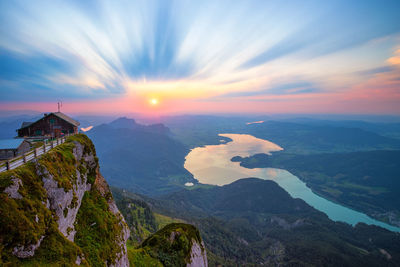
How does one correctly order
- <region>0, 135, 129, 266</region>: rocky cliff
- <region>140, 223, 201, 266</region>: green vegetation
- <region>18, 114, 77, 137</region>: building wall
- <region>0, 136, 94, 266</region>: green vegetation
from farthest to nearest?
<region>18, 114, 77, 137</region>: building wall < <region>140, 223, 201, 266</region>: green vegetation < <region>0, 135, 129, 266</region>: rocky cliff < <region>0, 136, 94, 266</region>: green vegetation

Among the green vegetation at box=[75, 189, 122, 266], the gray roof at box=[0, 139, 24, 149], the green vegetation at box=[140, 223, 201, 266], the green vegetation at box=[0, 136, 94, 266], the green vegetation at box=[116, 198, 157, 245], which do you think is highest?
the gray roof at box=[0, 139, 24, 149]

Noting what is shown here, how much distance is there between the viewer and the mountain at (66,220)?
32.7 feet

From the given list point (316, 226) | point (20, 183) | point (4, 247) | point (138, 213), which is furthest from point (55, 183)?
point (316, 226)

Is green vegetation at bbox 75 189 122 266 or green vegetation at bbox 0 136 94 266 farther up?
green vegetation at bbox 0 136 94 266

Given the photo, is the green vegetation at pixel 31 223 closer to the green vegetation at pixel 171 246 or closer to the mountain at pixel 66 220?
the mountain at pixel 66 220

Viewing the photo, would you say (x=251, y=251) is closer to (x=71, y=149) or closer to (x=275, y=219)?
(x=275, y=219)

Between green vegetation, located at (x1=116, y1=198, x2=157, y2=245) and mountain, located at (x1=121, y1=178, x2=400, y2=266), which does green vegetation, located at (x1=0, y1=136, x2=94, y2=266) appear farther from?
mountain, located at (x1=121, y1=178, x2=400, y2=266)

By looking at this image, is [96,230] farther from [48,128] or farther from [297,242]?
[297,242]

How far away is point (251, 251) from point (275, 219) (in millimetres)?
66609

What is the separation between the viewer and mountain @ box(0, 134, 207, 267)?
392 inches

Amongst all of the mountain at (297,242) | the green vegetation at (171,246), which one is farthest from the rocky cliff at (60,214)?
the mountain at (297,242)

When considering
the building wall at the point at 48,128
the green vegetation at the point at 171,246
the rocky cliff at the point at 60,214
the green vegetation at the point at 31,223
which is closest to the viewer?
the green vegetation at the point at 31,223

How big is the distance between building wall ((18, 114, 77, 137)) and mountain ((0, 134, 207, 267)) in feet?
30.9

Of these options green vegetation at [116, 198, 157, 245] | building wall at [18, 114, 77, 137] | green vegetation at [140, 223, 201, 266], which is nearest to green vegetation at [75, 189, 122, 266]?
green vegetation at [140, 223, 201, 266]
